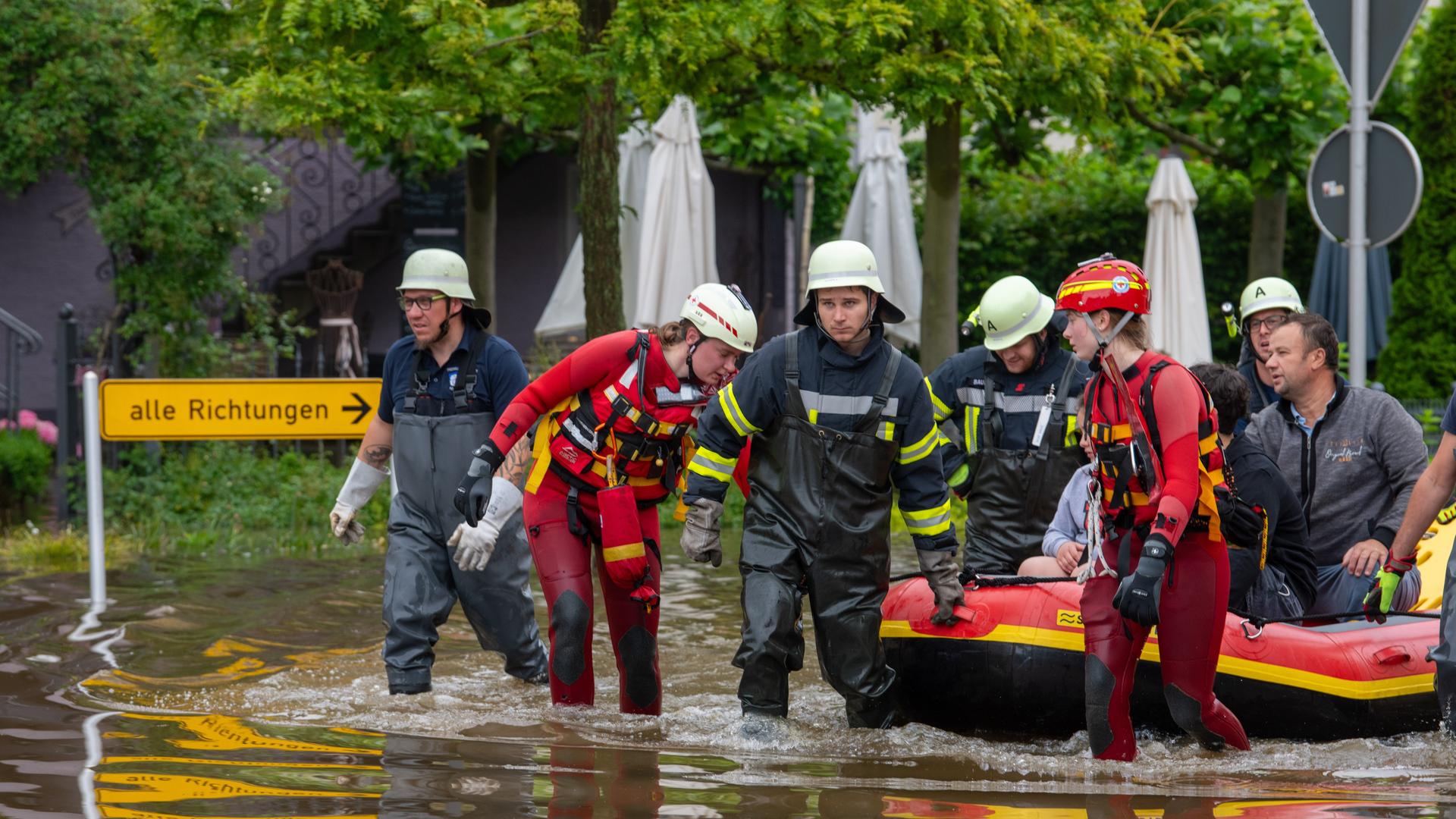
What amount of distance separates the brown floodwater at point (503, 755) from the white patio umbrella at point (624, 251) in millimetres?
6919

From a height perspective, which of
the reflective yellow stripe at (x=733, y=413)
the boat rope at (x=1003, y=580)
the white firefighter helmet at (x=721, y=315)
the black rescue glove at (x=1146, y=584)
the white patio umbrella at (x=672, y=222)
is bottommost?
the boat rope at (x=1003, y=580)

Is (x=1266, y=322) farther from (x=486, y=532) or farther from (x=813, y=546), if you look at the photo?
(x=486, y=532)

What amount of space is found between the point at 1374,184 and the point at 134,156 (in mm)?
9825

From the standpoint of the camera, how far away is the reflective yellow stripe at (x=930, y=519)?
595 cm

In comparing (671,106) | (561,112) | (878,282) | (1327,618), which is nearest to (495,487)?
(878,282)

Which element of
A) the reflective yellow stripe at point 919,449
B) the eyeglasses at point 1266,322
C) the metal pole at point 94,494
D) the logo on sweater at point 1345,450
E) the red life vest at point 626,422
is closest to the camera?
the reflective yellow stripe at point 919,449

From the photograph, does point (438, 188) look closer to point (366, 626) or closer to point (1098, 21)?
point (1098, 21)

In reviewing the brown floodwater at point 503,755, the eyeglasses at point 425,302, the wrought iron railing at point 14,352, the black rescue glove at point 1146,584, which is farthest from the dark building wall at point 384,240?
the black rescue glove at point 1146,584

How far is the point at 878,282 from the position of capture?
5895mm

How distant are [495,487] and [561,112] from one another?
4.85 m

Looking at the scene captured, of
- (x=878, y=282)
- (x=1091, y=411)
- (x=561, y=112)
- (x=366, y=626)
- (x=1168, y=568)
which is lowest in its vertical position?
(x=366, y=626)

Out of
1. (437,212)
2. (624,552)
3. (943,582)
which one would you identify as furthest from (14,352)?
(943,582)

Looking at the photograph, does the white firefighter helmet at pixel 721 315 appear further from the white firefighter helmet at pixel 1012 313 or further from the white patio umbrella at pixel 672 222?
the white patio umbrella at pixel 672 222

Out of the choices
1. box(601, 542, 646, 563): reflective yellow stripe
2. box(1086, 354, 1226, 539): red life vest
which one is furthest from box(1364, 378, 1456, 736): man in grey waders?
box(601, 542, 646, 563): reflective yellow stripe
